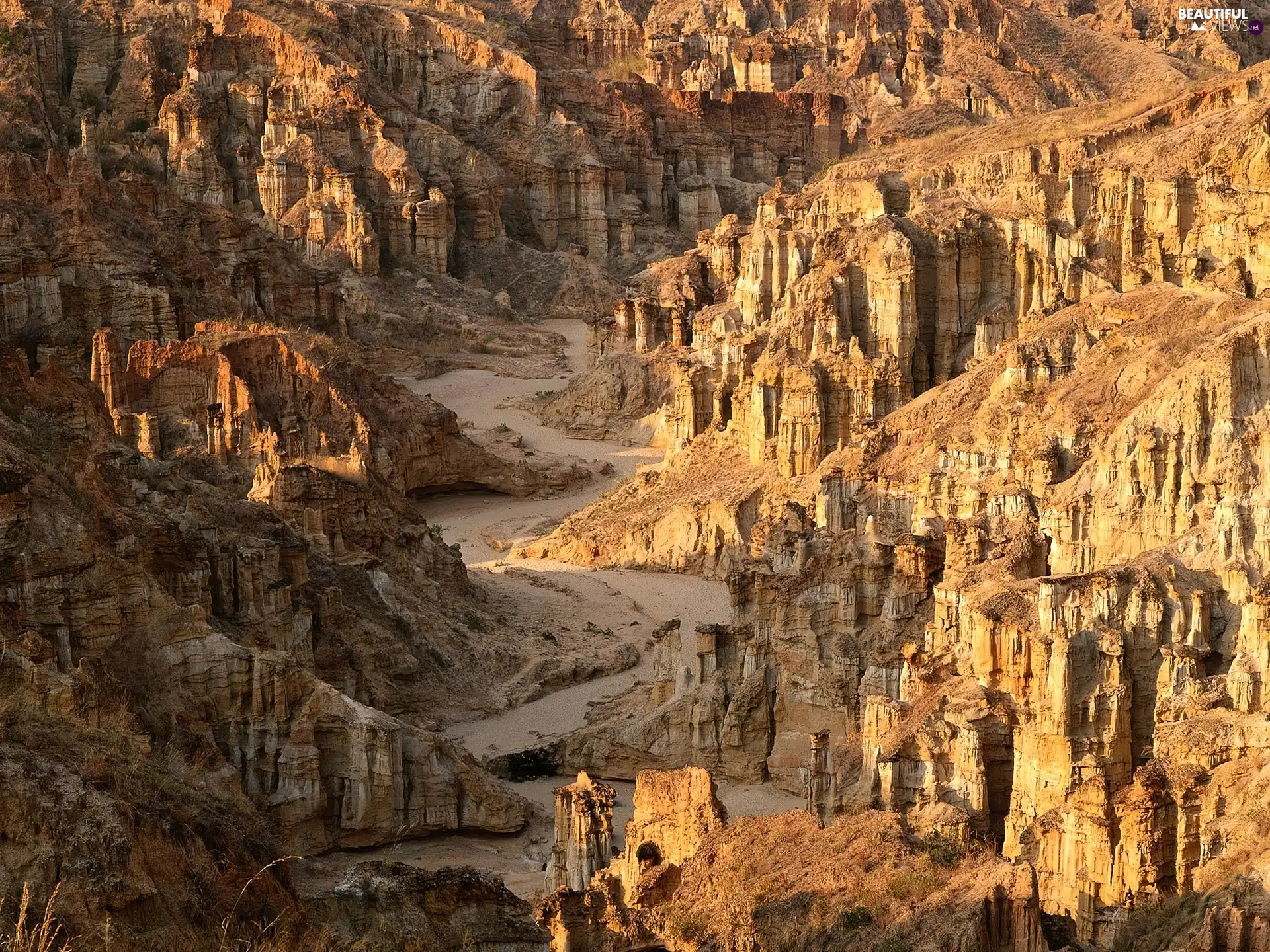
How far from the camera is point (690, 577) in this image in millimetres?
45406

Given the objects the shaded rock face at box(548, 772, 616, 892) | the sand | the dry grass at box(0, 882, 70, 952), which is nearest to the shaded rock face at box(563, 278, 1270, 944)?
the sand

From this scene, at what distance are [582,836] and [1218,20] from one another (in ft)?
315

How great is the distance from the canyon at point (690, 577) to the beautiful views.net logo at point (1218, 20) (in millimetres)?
48303

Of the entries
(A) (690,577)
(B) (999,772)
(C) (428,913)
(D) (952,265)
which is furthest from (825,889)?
(D) (952,265)

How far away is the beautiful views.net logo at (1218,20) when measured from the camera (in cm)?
11531

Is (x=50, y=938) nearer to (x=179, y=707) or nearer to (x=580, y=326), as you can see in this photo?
(x=179, y=707)

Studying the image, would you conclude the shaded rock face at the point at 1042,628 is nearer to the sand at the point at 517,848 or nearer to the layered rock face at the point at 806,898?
the sand at the point at 517,848

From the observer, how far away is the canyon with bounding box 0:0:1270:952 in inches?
842

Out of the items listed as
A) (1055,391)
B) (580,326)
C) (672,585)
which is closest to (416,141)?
(580,326)

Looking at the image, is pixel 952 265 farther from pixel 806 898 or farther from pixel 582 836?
pixel 806 898

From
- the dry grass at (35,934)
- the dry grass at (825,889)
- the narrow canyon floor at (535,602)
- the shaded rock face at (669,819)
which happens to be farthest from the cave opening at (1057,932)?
the dry grass at (35,934)

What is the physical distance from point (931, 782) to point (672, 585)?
16.5 metres

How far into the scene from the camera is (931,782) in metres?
28.7

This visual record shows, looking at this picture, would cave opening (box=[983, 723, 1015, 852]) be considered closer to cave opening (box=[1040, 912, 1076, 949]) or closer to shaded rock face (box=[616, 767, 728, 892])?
shaded rock face (box=[616, 767, 728, 892])
